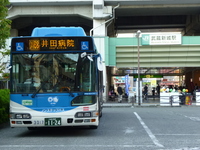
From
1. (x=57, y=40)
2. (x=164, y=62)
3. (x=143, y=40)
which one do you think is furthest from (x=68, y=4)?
(x=57, y=40)

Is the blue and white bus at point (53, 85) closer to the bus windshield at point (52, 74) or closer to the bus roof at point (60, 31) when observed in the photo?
the bus windshield at point (52, 74)

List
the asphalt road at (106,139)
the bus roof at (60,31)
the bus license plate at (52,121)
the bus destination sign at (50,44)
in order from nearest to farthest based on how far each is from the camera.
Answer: the asphalt road at (106,139)
the bus license plate at (52,121)
the bus destination sign at (50,44)
the bus roof at (60,31)

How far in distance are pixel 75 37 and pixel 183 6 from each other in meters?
24.0

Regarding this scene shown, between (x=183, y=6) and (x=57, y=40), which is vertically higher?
(x=183, y=6)

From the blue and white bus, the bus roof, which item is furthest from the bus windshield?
the bus roof

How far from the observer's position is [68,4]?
101 ft

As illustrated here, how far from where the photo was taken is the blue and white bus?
925 centimetres

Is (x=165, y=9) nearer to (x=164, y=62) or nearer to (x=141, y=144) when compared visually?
(x=164, y=62)

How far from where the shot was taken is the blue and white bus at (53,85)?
30.3 ft

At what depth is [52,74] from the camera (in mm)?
9328

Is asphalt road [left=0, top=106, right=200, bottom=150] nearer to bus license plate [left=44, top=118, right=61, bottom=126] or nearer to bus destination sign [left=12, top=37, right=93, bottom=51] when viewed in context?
bus license plate [left=44, top=118, right=61, bottom=126]

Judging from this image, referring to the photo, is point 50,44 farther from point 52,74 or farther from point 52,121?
point 52,121

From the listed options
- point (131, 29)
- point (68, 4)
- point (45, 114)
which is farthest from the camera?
point (131, 29)

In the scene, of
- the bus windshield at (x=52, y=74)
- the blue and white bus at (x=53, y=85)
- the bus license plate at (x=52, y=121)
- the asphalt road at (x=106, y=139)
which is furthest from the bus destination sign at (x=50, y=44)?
the asphalt road at (x=106, y=139)
